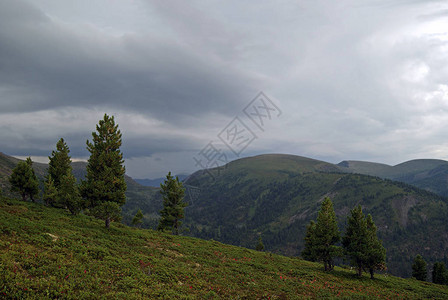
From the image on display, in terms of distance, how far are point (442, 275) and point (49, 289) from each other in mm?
103025

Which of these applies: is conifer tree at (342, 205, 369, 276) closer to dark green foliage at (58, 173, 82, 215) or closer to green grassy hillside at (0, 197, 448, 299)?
green grassy hillside at (0, 197, 448, 299)

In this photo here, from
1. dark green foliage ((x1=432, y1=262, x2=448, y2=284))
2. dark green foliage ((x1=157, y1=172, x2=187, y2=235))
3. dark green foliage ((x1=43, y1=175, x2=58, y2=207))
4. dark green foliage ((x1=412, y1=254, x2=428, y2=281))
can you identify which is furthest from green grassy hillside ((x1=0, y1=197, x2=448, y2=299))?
dark green foliage ((x1=432, y1=262, x2=448, y2=284))

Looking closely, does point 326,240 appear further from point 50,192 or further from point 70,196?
point 50,192

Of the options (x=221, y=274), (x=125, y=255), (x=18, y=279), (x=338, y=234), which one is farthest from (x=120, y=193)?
(x=338, y=234)

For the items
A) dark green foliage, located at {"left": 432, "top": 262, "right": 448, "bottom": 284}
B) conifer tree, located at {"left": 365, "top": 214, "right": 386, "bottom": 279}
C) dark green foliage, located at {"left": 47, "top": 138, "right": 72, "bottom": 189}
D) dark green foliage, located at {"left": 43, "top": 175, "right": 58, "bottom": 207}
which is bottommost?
dark green foliage, located at {"left": 432, "top": 262, "right": 448, "bottom": 284}

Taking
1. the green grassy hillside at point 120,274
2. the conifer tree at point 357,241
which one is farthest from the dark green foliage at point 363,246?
the green grassy hillside at point 120,274

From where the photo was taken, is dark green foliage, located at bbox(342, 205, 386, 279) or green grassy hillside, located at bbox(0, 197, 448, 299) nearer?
green grassy hillside, located at bbox(0, 197, 448, 299)

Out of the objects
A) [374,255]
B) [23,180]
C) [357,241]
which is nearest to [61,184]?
[23,180]

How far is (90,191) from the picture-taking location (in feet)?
109

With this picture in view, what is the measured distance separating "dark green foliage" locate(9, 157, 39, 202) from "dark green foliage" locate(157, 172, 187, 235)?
88.1ft

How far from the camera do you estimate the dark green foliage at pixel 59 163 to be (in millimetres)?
47594

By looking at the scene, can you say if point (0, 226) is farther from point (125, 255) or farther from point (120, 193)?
point (120, 193)

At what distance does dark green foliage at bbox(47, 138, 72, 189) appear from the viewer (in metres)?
47.6

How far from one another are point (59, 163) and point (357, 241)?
63446 millimetres
